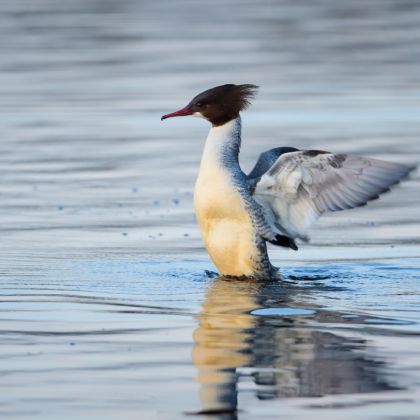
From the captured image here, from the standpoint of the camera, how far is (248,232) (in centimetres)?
981

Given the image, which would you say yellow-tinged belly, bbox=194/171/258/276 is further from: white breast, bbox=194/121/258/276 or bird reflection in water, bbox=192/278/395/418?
bird reflection in water, bbox=192/278/395/418

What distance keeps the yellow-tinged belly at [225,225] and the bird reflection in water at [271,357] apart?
891 millimetres

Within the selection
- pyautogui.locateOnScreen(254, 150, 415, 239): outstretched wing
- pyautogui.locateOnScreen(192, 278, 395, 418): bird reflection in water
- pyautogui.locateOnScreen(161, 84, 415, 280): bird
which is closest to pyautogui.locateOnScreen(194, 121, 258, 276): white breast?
pyautogui.locateOnScreen(161, 84, 415, 280): bird

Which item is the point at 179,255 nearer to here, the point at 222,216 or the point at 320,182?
the point at 222,216

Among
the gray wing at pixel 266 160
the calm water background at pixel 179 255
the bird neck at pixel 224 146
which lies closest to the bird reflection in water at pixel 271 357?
the calm water background at pixel 179 255

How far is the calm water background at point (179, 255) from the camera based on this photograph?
21.9 feet

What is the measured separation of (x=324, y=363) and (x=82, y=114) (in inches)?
411

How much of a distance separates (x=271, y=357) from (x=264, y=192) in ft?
8.61

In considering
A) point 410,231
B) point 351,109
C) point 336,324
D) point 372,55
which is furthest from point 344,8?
point 336,324

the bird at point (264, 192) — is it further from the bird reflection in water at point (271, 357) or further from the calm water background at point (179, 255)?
the bird reflection in water at point (271, 357)

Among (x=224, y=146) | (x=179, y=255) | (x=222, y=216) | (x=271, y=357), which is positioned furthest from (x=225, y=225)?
(x=271, y=357)

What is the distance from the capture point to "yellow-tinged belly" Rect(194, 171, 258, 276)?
31.7 ft

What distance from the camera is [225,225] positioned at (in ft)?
32.2

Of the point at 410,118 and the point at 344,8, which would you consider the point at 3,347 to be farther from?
the point at 344,8
